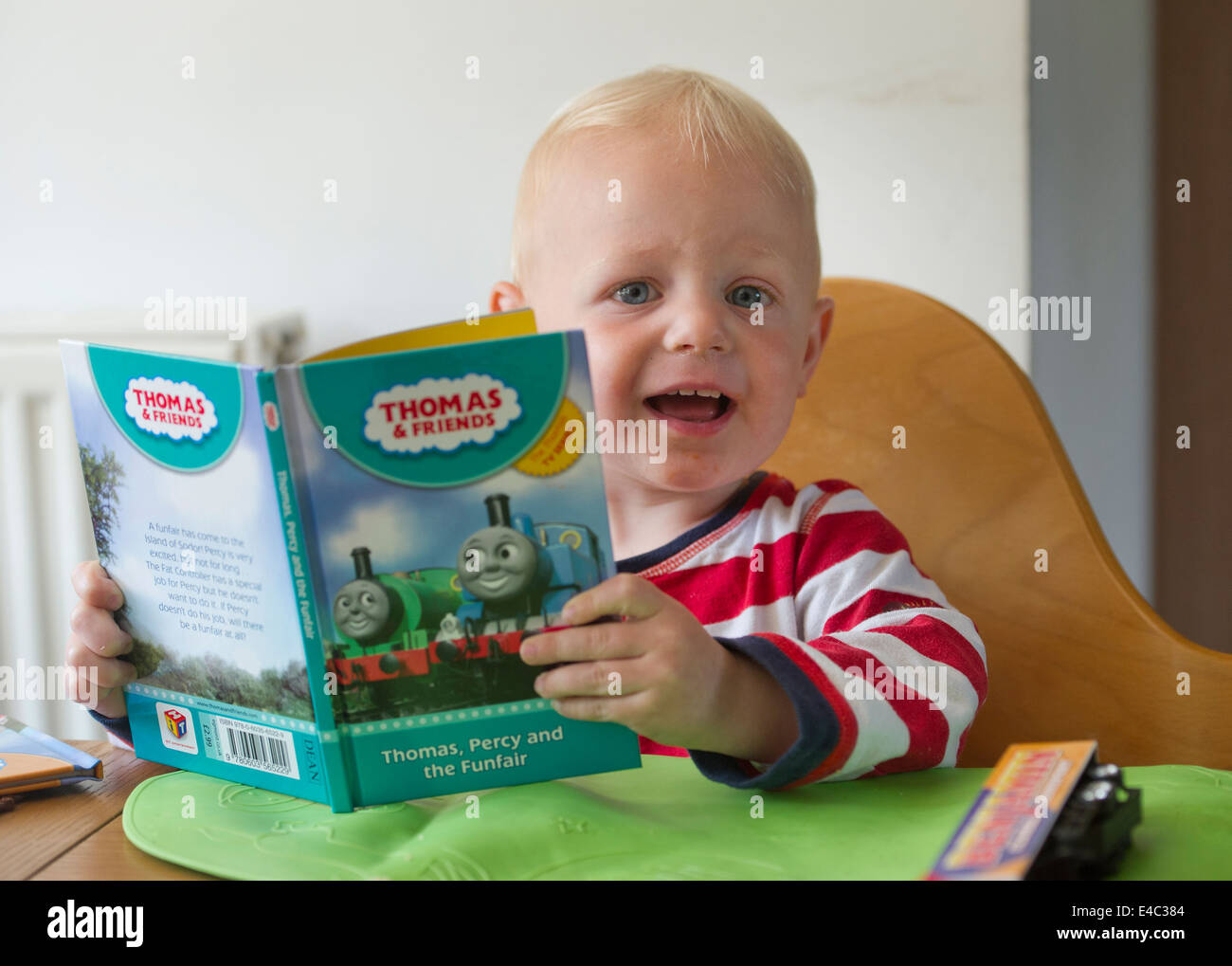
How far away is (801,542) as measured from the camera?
30.3 inches

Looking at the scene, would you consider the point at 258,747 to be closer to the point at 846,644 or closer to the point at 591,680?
the point at 591,680

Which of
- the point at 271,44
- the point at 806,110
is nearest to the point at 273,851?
the point at 806,110

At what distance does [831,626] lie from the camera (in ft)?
2.26

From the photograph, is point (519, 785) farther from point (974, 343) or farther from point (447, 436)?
point (974, 343)

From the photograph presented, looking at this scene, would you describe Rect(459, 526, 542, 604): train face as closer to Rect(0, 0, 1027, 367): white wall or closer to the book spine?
the book spine

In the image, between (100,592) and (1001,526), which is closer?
(100,592)

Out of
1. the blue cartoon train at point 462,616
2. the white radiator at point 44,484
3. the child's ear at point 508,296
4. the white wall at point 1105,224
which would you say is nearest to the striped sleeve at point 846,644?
the blue cartoon train at point 462,616

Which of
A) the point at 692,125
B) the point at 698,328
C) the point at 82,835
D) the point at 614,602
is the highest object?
the point at 692,125

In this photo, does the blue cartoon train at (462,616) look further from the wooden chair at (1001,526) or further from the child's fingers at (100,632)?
the wooden chair at (1001,526)

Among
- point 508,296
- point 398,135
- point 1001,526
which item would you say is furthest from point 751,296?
point 398,135

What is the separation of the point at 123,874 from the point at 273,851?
6 centimetres

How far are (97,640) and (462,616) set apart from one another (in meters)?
0.22

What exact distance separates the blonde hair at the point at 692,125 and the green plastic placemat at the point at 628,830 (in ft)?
1.31

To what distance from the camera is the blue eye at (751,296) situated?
0.76m
